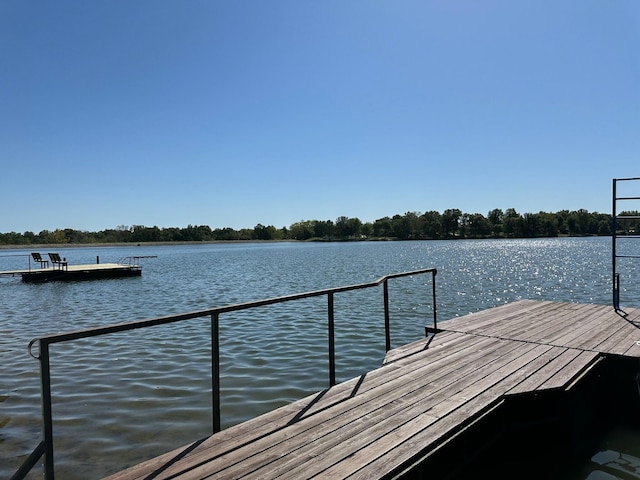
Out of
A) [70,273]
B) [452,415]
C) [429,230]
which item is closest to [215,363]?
[452,415]

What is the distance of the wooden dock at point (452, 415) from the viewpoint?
2.89 m

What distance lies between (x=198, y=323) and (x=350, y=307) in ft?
15.8

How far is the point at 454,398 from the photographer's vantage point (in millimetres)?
3996

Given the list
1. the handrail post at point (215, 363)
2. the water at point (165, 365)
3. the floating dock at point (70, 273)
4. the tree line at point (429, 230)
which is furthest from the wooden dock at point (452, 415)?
the tree line at point (429, 230)

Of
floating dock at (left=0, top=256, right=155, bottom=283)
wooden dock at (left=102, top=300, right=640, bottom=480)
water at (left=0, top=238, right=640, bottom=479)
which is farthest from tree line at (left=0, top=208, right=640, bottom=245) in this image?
wooden dock at (left=102, top=300, right=640, bottom=480)

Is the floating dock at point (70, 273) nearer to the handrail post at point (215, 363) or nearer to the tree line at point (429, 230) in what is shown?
the handrail post at point (215, 363)

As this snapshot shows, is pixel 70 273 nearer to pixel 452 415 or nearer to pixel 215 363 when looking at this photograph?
pixel 215 363

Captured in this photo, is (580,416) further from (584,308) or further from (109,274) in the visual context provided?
(109,274)

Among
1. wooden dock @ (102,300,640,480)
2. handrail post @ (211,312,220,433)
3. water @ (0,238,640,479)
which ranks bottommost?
water @ (0,238,640,479)

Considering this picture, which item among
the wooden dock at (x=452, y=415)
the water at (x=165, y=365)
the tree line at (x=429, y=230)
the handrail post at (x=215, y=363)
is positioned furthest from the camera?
the tree line at (x=429, y=230)

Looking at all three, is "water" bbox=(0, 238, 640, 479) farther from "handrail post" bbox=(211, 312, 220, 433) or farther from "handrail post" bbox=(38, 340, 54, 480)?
"handrail post" bbox=(38, 340, 54, 480)

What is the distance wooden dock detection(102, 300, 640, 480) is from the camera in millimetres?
2891

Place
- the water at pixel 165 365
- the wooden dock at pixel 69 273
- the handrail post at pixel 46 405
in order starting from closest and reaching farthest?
1. the handrail post at pixel 46 405
2. the water at pixel 165 365
3. the wooden dock at pixel 69 273

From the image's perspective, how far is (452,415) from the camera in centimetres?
362
